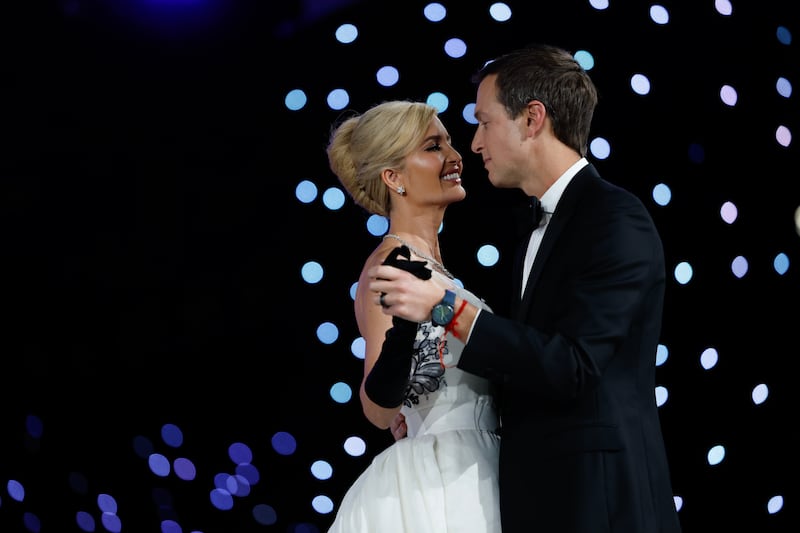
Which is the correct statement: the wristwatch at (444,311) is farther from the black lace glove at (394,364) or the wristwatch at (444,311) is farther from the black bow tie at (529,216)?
the black bow tie at (529,216)

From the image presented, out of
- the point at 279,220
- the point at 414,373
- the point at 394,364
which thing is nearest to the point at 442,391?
the point at 414,373

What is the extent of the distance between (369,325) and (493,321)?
2.44 ft

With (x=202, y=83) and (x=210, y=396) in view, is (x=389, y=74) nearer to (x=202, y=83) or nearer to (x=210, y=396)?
(x=202, y=83)

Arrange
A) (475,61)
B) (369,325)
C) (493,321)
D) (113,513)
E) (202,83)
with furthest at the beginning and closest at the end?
(113,513), (202,83), (475,61), (369,325), (493,321)

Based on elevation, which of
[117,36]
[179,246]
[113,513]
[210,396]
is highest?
[117,36]

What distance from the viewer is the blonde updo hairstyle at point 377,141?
243 cm

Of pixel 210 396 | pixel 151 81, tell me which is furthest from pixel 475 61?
pixel 210 396

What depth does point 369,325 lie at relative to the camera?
84.4 inches

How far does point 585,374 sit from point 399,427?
0.81 m

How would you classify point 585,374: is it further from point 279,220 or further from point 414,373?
point 279,220

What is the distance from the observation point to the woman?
183 centimetres

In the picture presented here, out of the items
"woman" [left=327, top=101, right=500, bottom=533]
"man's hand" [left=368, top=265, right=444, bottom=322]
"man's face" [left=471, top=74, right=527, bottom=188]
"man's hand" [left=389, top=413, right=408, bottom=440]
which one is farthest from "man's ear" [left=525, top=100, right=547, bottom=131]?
"man's hand" [left=389, top=413, right=408, bottom=440]

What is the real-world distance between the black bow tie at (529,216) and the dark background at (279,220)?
0.79 meters

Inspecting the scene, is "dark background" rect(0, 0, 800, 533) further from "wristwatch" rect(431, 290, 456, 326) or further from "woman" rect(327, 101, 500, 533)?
"wristwatch" rect(431, 290, 456, 326)
